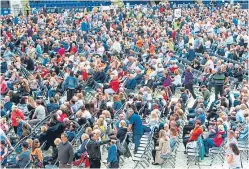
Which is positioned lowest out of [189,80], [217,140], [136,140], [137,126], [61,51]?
[136,140]

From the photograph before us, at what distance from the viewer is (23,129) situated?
13.7 m

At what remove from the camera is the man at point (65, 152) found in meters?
11.6

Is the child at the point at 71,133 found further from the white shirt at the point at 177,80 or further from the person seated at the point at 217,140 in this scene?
the white shirt at the point at 177,80

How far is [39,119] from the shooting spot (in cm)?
1505

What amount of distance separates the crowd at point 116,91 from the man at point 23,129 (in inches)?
1.0

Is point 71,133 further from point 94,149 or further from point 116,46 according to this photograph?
point 116,46

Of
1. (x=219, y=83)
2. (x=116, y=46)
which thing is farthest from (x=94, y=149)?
(x=116, y=46)

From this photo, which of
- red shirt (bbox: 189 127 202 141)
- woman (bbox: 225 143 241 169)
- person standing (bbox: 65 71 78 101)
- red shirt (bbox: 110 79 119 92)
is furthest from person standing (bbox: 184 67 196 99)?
woman (bbox: 225 143 241 169)

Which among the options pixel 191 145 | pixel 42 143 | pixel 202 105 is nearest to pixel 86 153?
pixel 42 143

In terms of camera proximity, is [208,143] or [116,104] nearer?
[208,143]

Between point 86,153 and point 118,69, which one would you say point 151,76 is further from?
point 86,153

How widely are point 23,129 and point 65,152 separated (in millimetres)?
2524

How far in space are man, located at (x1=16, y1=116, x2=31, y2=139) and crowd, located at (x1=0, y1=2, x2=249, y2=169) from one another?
3cm

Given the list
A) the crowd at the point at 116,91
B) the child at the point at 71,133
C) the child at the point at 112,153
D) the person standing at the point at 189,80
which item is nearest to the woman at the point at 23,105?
the crowd at the point at 116,91
